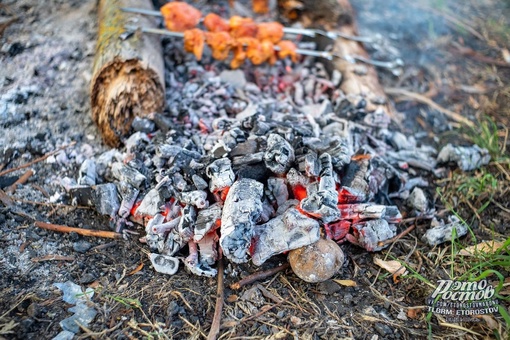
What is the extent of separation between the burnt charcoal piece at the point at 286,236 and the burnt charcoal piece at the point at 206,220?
0.84ft

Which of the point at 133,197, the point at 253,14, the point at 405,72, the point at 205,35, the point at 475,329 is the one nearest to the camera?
the point at 475,329

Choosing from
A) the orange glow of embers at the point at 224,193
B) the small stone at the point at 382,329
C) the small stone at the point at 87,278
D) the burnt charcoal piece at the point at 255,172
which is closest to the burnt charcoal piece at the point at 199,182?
the orange glow of embers at the point at 224,193

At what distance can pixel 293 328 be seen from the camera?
7.84 ft

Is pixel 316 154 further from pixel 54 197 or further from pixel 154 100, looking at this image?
pixel 54 197

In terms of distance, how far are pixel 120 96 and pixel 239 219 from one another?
1.47 meters

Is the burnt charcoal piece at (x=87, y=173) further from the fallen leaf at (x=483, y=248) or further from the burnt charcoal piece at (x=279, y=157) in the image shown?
the fallen leaf at (x=483, y=248)

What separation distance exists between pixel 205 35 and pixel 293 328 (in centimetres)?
257

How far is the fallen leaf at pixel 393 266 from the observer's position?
271 cm

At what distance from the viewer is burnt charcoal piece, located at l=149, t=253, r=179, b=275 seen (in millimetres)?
2623

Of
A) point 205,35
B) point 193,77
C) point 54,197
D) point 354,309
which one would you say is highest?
point 205,35

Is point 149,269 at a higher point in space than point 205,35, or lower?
lower

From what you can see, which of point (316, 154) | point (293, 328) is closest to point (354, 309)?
point (293, 328)

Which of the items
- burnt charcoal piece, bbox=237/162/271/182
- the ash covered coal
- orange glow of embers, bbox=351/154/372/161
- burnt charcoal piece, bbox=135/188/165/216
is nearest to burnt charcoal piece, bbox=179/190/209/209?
the ash covered coal

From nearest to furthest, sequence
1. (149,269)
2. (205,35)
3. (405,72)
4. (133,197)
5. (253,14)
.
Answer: (149,269) → (133,197) → (205,35) → (405,72) → (253,14)
